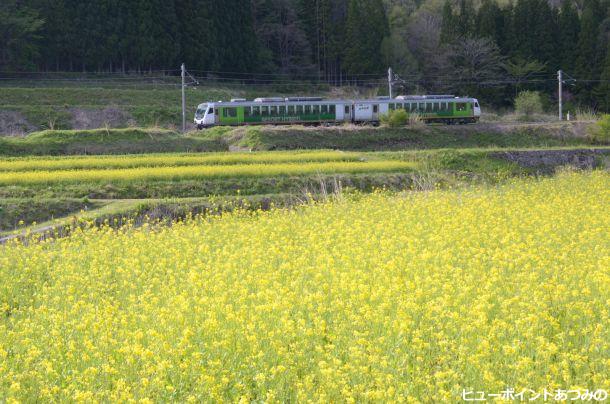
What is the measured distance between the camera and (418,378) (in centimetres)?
669

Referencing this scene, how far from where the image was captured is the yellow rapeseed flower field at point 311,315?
678cm

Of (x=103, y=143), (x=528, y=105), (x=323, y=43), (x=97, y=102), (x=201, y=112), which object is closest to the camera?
(x=103, y=143)

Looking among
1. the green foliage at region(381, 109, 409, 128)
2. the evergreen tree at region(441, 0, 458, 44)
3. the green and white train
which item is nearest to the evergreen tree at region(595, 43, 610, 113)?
the evergreen tree at region(441, 0, 458, 44)

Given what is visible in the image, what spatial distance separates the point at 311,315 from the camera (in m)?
8.12

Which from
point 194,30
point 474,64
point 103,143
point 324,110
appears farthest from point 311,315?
point 474,64

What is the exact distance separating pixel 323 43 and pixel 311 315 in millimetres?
53430

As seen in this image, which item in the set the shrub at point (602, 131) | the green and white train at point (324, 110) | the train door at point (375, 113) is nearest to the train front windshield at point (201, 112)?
the green and white train at point (324, 110)

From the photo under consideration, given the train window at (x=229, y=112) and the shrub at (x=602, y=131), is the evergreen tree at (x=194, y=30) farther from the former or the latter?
the shrub at (x=602, y=131)

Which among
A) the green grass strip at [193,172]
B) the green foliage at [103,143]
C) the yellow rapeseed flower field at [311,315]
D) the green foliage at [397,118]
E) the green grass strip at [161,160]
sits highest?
the green foliage at [397,118]

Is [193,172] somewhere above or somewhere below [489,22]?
below

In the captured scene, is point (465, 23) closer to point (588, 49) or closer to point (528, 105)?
point (588, 49)

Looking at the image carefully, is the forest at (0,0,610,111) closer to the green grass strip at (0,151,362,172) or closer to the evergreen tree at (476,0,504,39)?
the evergreen tree at (476,0,504,39)

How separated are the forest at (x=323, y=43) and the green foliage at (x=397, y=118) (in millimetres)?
17007

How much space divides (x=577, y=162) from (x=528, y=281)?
70.0 ft
